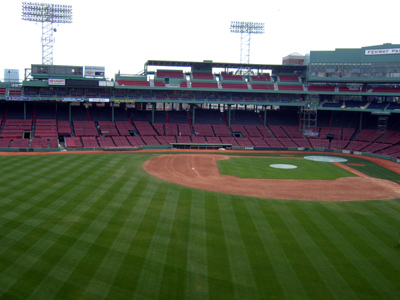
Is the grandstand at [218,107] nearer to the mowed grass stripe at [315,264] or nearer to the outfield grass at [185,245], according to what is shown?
the outfield grass at [185,245]

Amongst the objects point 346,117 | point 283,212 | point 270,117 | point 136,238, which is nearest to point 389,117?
point 346,117

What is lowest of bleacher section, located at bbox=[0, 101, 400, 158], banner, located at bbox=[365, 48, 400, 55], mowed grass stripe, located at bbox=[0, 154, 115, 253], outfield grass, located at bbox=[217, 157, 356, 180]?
mowed grass stripe, located at bbox=[0, 154, 115, 253]

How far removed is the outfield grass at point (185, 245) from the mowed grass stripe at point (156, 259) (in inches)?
1.9

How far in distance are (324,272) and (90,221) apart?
13403 millimetres

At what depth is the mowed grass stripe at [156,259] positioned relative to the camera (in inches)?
517

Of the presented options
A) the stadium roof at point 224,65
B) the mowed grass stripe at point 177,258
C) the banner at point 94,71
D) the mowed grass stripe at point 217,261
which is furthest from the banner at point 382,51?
the mowed grass stripe at point 177,258

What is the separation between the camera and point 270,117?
70.8m

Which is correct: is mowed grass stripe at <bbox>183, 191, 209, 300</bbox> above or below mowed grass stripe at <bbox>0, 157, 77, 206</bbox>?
below

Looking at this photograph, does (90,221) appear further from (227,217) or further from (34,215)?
(227,217)

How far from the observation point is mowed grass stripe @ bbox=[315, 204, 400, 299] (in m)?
13.2

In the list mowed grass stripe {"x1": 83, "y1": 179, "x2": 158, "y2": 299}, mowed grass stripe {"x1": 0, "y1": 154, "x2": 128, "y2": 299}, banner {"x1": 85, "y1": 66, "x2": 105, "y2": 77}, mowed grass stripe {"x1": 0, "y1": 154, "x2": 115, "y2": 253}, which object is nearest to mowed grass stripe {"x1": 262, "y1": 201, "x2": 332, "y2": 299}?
mowed grass stripe {"x1": 83, "y1": 179, "x2": 158, "y2": 299}

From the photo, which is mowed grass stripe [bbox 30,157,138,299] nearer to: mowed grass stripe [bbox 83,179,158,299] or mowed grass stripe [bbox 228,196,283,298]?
mowed grass stripe [bbox 83,179,158,299]

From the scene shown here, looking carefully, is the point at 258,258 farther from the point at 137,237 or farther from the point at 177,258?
the point at 137,237

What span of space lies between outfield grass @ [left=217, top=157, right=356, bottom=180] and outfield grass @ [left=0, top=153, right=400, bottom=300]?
9284mm
